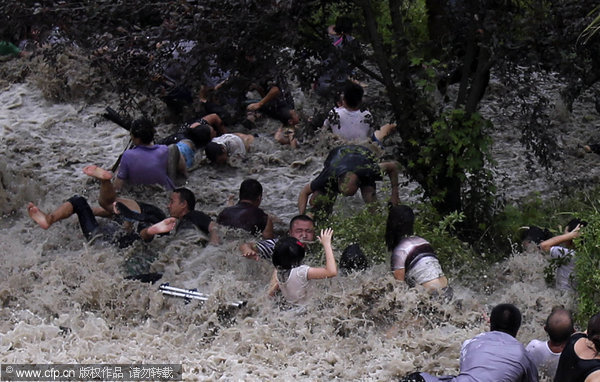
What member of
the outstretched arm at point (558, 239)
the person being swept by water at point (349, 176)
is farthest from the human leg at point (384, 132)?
the outstretched arm at point (558, 239)

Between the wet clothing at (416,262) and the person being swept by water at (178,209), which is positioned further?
the person being swept by water at (178,209)

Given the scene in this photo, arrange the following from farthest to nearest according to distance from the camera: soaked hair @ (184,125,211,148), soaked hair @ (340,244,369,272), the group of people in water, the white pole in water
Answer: soaked hair @ (184,125,211,148) → soaked hair @ (340,244,369,272) → the white pole in water → the group of people in water

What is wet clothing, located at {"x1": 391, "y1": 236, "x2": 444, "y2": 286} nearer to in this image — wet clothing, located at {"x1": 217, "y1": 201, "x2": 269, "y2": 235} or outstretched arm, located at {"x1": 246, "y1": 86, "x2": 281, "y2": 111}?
wet clothing, located at {"x1": 217, "y1": 201, "x2": 269, "y2": 235}

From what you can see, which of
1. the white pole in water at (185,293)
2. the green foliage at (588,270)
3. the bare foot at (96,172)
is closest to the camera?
the green foliage at (588,270)

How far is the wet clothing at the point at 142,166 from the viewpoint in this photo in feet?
29.4

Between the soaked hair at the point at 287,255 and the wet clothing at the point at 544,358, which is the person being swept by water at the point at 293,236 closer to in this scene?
the soaked hair at the point at 287,255

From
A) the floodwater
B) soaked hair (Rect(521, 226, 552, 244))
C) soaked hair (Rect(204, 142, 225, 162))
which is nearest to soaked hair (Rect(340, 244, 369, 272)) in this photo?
the floodwater

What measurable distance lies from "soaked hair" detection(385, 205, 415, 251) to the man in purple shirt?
9.46 ft

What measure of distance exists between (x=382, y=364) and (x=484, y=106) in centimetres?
549

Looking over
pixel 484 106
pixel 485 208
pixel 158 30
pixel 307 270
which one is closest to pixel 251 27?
pixel 158 30

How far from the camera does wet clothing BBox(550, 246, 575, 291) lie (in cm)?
718

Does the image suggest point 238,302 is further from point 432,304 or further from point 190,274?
point 432,304

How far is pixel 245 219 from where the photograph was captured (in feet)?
27.4

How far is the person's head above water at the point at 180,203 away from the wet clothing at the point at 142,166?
2.04 ft
